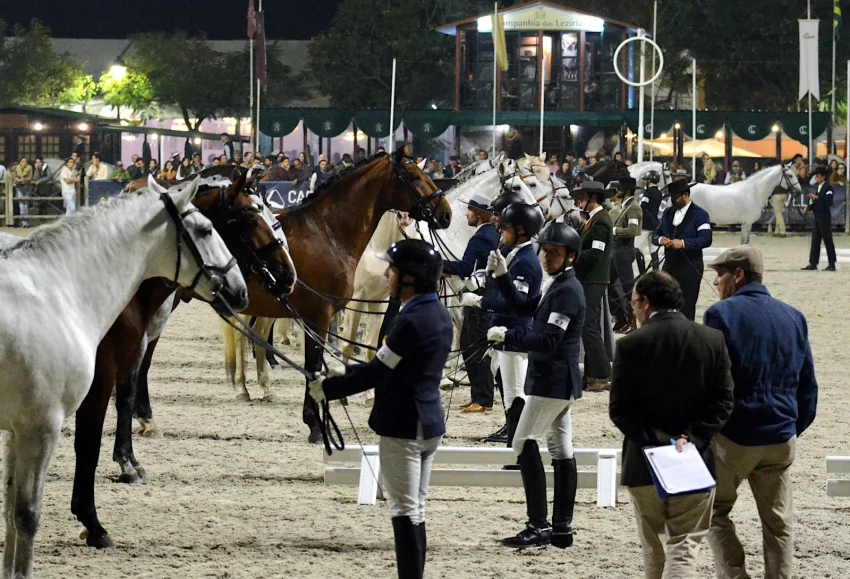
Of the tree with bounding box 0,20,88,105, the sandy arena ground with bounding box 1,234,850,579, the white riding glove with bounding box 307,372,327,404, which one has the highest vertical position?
the tree with bounding box 0,20,88,105

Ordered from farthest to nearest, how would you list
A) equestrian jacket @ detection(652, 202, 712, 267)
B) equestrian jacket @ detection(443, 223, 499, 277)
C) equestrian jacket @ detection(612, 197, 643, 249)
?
equestrian jacket @ detection(612, 197, 643, 249) → equestrian jacket @ detection(652, 202, 712, 267) → equestrian jacket @ detection(443, 223, 499, 277)

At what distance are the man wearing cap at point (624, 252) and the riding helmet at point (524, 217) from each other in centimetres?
740

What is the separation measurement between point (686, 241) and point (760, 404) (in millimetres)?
7853

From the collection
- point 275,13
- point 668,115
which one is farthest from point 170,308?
point 275,13

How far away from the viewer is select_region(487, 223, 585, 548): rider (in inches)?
277

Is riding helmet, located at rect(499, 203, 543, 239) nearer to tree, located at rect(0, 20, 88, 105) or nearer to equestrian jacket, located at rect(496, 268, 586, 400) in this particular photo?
equestrian jacket, located at rect(496, 268, 586, 400)

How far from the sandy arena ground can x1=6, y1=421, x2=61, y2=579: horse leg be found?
0.66 meters

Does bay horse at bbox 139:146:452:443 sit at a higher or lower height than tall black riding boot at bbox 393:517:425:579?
higher

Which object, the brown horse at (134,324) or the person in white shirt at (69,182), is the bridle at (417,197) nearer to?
the brown horse at (134,324)

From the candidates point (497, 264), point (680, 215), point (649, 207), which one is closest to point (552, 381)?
point (497, 264)

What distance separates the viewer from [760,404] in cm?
582

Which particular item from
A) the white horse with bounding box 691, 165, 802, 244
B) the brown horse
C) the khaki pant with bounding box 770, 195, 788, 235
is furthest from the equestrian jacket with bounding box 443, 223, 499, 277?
the khaki pant with bounding box 770, 195, 788, 235

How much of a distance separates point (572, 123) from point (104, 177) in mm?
17891

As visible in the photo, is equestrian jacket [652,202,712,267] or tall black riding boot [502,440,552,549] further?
equestrian jacket [652,202,712,267]
